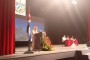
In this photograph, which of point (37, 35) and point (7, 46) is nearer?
point (7, 46)

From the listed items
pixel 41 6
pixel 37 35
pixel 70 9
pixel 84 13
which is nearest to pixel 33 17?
pixel 41 6

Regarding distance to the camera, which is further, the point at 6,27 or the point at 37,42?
the point at 37,42

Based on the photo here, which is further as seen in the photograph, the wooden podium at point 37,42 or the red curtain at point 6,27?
the wooden podium at point 37,42

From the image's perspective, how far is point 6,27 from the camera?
13.1ft

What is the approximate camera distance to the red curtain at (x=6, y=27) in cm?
390

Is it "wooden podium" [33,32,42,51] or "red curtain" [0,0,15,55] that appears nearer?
"red curtain" [0,0,15,55]

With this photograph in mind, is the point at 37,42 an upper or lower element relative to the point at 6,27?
lower

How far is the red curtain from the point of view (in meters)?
3.90

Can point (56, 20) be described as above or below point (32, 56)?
above

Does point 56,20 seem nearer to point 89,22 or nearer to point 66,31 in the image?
point 66,31

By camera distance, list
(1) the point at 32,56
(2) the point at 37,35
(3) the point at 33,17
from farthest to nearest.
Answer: (3) the point at 33,17
(2) the point at 37,35
(1) the point at 32,56

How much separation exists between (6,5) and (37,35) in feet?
4.58

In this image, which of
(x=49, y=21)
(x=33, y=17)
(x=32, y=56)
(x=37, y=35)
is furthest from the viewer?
(x=49, y=21)

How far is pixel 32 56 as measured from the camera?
385 cm
